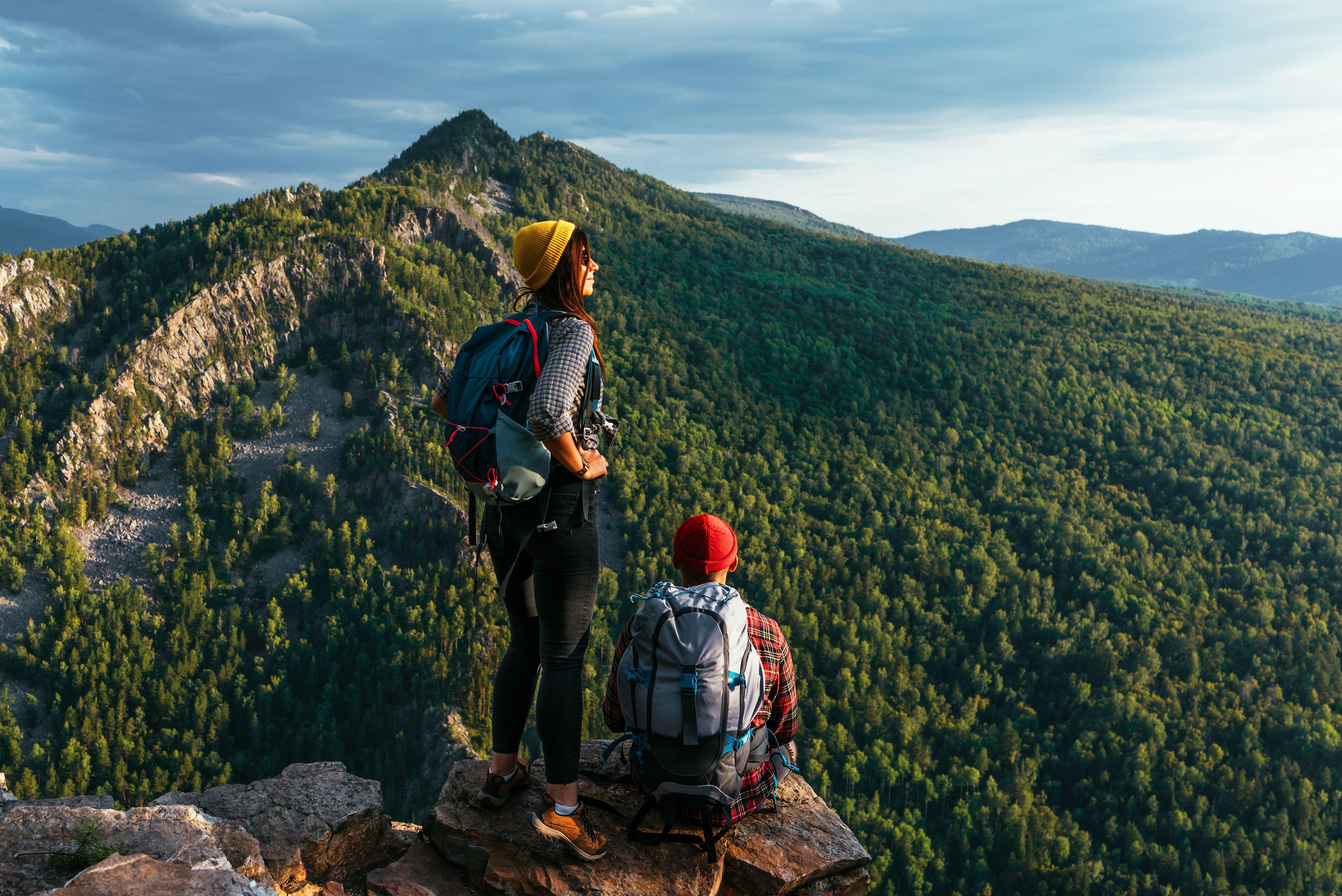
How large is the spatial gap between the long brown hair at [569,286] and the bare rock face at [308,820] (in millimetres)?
5699

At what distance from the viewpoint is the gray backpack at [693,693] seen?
5465mm

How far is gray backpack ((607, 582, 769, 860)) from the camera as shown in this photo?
5465mm

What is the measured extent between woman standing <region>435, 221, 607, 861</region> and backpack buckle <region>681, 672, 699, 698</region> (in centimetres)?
82

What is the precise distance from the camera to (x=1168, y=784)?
84.9 m

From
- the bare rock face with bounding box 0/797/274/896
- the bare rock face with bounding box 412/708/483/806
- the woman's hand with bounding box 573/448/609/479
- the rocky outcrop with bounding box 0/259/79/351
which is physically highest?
the rocky outcrop with bounding box 0/259/79/351

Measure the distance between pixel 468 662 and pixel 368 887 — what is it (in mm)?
82520

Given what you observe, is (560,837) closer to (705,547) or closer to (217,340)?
(705,547)

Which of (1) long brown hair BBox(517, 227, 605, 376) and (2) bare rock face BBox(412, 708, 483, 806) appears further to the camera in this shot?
(2) bare rock face BBox(412, 708, 483, 806)

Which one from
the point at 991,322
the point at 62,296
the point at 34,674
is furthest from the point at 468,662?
the point at 991,322

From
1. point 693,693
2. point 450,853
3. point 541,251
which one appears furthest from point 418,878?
point 541,251

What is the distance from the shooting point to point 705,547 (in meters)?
5.88

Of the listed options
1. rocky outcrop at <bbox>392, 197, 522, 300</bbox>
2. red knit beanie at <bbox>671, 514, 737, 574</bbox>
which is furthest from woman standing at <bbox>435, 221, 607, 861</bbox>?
rocky outcrop at <bbox>392, 197, 522, 300</bbox>

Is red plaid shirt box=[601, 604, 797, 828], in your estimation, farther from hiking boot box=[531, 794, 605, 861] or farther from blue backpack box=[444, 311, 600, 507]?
blue backpack box=[444, 311, 600, 507]

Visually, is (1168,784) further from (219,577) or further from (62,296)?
(62,296)
